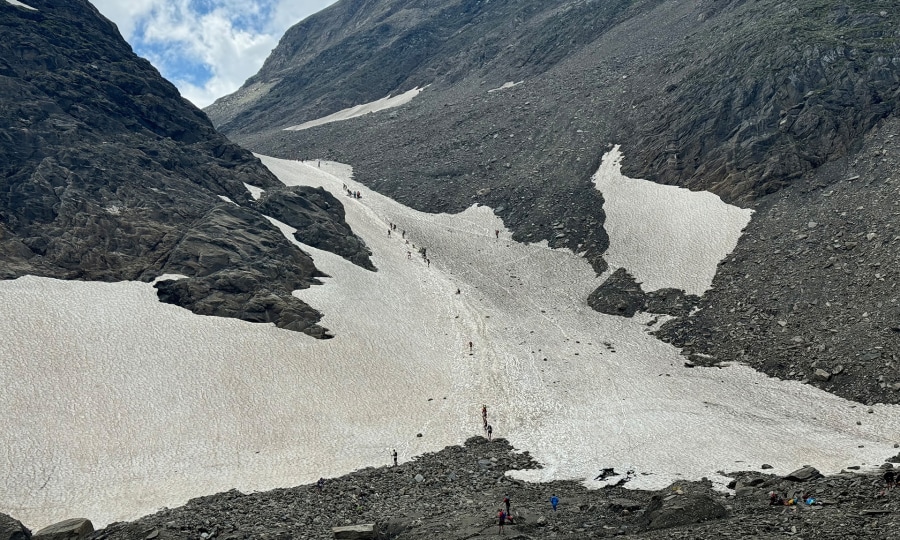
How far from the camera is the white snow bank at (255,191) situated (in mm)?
65100

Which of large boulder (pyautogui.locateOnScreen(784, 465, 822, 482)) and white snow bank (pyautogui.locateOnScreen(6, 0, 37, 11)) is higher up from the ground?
white snow bank (pyautogui.locateOnScreen(6, 0, 37, 11))

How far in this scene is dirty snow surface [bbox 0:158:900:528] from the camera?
96.2 feet

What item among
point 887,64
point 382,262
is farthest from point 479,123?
point 887,64

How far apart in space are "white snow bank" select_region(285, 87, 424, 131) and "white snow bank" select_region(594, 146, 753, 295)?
61599mm

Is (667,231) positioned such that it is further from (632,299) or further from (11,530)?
(11,530)

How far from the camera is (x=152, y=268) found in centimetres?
4703

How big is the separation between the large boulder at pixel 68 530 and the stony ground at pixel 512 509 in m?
0.56

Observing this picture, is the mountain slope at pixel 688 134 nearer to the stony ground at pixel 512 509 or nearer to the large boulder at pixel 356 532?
the stony ground at pixel 512 509

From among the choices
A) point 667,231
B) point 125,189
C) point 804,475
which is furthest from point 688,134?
point 125,189

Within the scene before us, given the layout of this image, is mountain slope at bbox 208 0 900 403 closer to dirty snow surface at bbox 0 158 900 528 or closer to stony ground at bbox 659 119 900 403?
stony ground at bbox 659 119 900 403

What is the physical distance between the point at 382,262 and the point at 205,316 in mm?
19283

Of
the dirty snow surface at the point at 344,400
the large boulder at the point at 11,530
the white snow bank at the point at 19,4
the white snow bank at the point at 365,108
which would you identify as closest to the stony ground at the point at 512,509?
the dirty snow surface at the point at 344,400

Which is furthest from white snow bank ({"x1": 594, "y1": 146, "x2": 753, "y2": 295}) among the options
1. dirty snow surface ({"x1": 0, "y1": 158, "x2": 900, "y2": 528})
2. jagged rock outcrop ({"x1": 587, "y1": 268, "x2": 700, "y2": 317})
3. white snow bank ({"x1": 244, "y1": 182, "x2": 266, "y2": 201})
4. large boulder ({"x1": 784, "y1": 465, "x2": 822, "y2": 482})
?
white snow bank ({"x1": 244, "y1": 182, "x2": 266, "y2": 201})

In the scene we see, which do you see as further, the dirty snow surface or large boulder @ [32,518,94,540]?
the dirty snow surface
